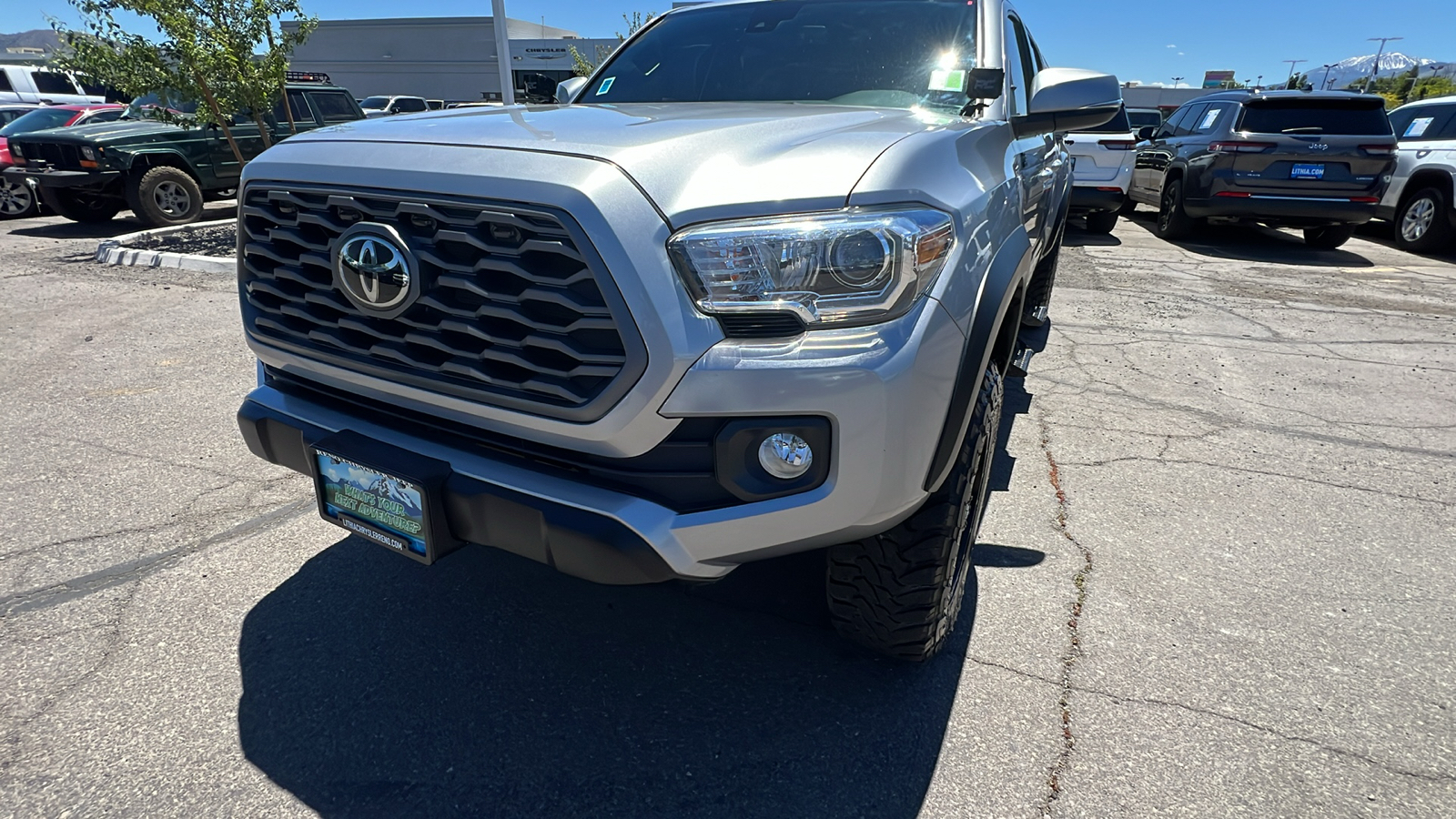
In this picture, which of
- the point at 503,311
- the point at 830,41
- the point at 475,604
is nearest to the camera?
the point at 503,311

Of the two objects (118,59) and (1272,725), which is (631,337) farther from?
(118,59)

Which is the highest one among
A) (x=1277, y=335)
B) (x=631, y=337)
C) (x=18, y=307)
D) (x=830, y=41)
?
(x=830, y=41)

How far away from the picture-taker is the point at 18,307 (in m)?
6.27

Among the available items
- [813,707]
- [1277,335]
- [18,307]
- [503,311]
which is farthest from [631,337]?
[18,307]

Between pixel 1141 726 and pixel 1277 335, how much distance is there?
200 inches

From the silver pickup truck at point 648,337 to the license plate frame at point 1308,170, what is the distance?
29.2 feet

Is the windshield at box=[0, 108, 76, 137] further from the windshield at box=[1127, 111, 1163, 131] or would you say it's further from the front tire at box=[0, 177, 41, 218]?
the windshield at box=[1127, 111, 1163, 131]

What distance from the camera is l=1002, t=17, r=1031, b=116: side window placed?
3.08m

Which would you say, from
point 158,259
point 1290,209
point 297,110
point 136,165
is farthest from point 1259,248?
point 136,165

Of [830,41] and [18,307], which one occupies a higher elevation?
[830,41]

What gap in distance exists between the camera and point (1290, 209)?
9.17 m

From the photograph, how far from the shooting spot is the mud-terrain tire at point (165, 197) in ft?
32.1

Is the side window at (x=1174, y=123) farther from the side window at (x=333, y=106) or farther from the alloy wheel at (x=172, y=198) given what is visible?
the alloy wheel at (x=172, y=198)

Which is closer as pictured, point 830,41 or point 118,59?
point 830,41
